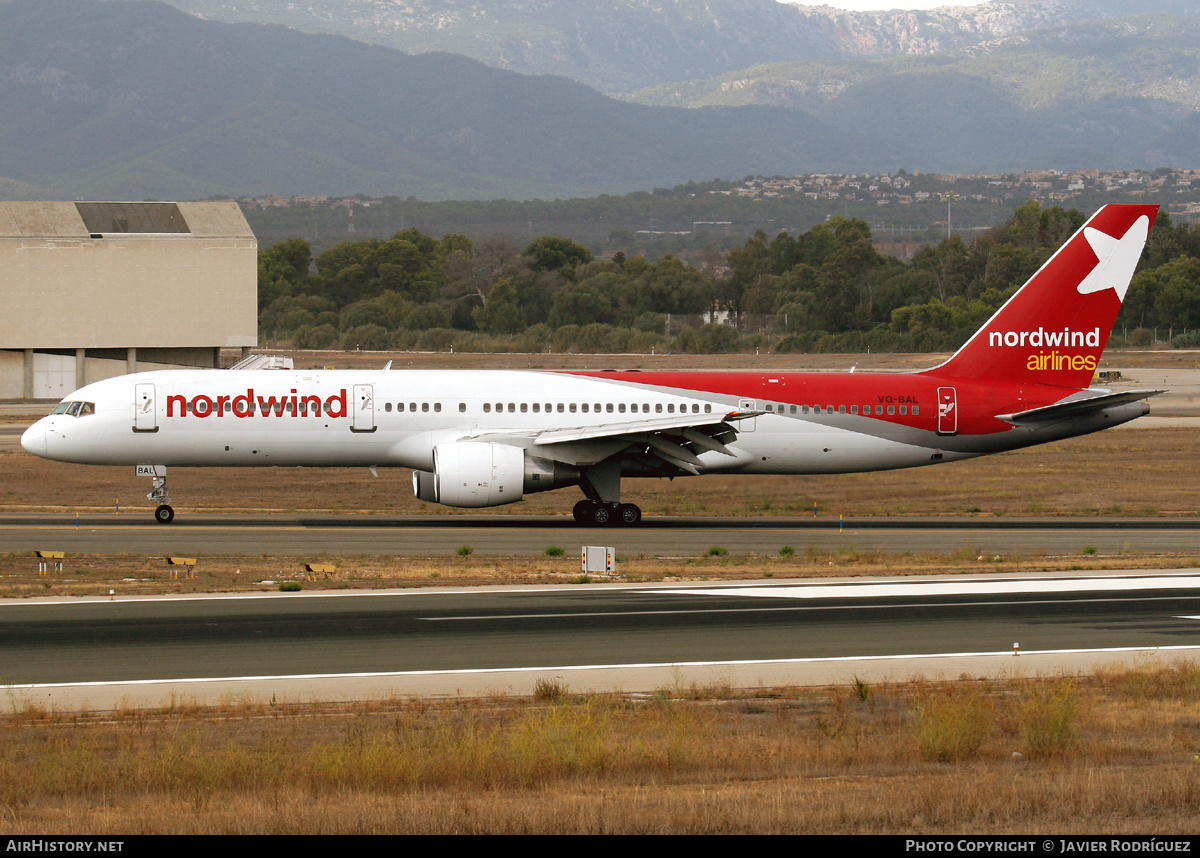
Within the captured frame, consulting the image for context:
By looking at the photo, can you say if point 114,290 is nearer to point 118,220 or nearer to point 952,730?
point 118,220

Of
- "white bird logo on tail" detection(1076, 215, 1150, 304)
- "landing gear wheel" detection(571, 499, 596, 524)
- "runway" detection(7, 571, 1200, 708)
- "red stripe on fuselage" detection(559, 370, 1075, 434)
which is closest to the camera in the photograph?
→ "runway" detection(7, 571, 1200, 708)

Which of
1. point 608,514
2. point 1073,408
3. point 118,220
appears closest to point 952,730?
point 608,514

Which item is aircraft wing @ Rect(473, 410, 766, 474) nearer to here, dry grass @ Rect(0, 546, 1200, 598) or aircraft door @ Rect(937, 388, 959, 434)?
dry grass @ Rect(0, 546, 1200, 598)

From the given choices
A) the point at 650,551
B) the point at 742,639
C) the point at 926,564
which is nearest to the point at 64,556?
the point at 650,551

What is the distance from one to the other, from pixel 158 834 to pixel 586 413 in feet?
89.0

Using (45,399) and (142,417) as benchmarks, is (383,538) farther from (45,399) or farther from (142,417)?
(45,399)

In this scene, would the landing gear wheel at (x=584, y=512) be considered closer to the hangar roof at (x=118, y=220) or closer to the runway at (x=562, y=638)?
the runway at (x=562, y=638)

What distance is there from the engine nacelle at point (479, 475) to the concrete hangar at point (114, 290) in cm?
5145

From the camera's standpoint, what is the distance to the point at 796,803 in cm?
1155

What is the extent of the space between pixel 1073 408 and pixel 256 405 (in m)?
21.7

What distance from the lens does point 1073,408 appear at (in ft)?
125

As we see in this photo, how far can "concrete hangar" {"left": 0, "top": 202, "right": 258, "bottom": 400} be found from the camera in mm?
80188

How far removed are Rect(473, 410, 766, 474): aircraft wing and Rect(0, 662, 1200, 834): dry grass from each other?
737 inches

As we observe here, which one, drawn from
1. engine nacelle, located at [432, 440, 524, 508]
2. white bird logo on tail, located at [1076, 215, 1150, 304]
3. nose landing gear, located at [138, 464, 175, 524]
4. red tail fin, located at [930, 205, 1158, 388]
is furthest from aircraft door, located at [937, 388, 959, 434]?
nose landing gear, located at [138, 464, 175, 524]
